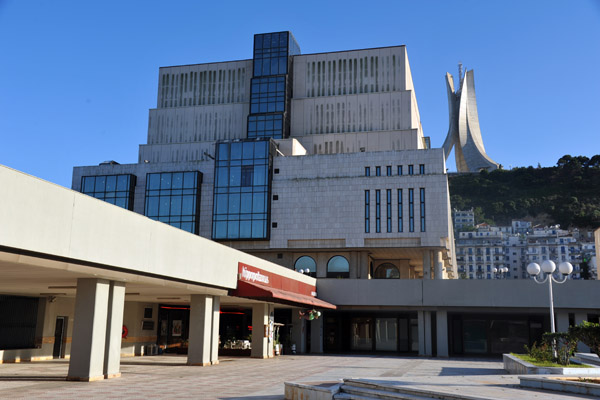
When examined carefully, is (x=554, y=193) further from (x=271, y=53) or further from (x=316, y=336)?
(x=316, y=336)

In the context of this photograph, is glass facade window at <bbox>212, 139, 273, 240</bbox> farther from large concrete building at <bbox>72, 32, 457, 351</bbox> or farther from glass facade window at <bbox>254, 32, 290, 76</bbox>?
glass facade window at <bbox>254, 32, 290, 76</bbox>

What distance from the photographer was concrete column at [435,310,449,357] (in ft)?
135

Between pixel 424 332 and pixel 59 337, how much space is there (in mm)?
24871

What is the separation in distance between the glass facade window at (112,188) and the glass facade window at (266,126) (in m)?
14.8

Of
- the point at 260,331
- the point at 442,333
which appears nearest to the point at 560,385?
the point at 260,331

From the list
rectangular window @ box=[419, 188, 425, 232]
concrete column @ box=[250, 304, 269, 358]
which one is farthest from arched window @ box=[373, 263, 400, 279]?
concrete column @ box=[250, 304, 269, 358]

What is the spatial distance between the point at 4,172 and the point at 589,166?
605ft

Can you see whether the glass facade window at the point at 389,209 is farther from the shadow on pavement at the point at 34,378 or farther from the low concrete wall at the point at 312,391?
the low concrete wall at the point at 312,391

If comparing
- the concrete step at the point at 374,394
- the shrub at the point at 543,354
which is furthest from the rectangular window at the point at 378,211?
the concrete step at the point at 374,394

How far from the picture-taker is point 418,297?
4197cm

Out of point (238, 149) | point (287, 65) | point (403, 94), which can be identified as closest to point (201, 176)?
point (238, 149)

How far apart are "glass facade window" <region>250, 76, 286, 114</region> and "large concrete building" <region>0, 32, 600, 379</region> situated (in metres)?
0.22

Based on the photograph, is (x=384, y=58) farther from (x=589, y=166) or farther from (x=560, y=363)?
(x=589, y=166)

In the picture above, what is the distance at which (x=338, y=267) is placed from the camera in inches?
2175
